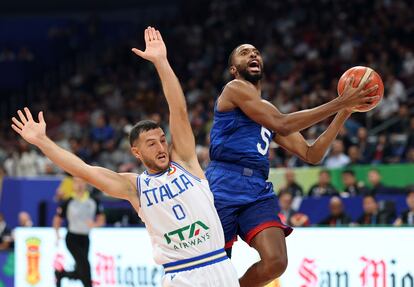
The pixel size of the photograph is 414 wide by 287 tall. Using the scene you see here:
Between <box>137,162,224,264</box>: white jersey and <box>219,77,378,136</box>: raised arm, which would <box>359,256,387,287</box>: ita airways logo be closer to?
<box>219,77,378,136</box>: raised arm

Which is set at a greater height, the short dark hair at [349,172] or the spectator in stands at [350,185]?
the short dark hair at [349,172]

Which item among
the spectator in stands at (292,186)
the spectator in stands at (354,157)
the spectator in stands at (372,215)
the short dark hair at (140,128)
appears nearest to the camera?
the short dark hair at (140,128)

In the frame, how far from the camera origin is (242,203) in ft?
21.9

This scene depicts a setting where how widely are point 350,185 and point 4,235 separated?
6379mm

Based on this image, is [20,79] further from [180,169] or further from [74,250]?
[180,169]

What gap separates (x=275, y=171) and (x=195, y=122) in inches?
186

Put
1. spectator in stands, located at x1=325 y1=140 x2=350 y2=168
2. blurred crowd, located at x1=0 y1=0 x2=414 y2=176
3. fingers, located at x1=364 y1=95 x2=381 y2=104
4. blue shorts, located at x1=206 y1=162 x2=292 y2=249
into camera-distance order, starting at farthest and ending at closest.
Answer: blurred crowd, located at x1=0 y1=0 x2=414 y2=176, spectator in stands, located at x1=325 y1=140 x2=350 y2=168, blue shorts, located at x1=206 y1=162 x2=292 y2=249, fingers, located at x1=364 y1=95 x2=381 y2=104

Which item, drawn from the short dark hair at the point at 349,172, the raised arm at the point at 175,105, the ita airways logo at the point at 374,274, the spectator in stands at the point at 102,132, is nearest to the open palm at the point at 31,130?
the raised arm at the point at 175,105

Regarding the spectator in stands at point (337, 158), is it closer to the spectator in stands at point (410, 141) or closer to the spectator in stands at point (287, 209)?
the spectator in stands at point (410, 141)

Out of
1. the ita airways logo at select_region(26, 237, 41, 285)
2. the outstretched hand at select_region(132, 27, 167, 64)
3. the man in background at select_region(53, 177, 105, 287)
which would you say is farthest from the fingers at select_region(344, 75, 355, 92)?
the ita airways logo at select_region(26, 237, 41, 285)

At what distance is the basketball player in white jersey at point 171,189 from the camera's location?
5.55 m

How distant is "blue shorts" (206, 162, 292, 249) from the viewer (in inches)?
261

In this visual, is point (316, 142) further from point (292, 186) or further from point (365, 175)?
point (365, 175)

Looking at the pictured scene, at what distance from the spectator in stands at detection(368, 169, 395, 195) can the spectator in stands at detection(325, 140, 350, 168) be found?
4.30ft
